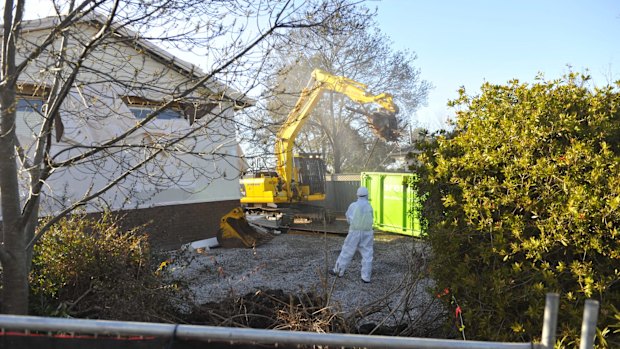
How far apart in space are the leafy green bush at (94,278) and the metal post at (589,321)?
342 cm

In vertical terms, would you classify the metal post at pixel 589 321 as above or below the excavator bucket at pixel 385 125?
below

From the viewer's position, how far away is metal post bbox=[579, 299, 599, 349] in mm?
1787

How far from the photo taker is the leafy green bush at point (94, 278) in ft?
14.8

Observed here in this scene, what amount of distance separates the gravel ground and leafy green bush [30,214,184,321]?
1.98 ft

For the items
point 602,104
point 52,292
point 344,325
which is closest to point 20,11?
point 52,292

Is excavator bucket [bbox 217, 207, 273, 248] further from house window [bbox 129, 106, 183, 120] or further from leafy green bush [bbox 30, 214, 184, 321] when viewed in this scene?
leafy green bush [bbox 30, 214, 184, 321]

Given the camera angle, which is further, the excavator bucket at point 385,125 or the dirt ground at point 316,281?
the excavator bucket at point 385,125

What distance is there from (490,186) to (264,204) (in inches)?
566

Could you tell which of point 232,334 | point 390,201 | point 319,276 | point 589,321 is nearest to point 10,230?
point 232,334

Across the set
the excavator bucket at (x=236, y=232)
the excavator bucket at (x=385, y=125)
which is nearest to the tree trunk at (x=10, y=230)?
the excavator bucket at (x=236, y=232)

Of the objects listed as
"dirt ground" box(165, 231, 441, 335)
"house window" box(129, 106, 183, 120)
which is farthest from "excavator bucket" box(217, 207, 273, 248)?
"house window" box(129, 106, 183, 120)

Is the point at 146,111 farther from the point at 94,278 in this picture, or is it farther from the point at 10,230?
the point at 10,230

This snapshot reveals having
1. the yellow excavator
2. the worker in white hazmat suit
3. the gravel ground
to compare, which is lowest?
the gravel ground

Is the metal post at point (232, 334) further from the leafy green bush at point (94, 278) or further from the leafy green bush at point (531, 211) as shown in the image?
the leafy green bush at point (94, 278)
